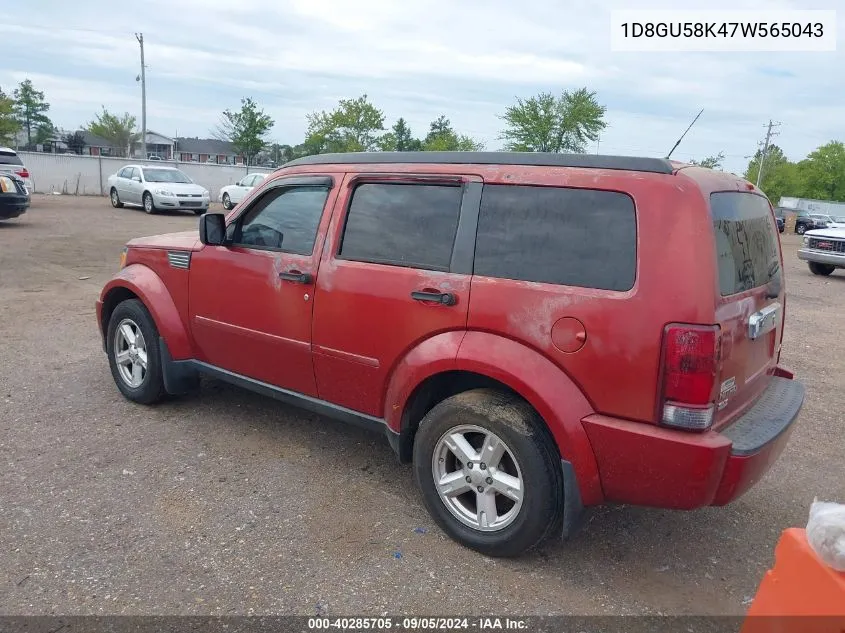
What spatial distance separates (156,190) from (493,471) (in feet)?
68.5

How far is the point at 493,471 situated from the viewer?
10.1 feet

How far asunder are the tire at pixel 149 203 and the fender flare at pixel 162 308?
1837cm

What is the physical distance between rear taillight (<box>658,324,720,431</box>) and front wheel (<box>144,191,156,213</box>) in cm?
2158

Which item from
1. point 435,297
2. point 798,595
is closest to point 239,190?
point 435,297

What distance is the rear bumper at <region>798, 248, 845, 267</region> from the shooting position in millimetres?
14430

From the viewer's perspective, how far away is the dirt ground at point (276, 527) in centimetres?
283

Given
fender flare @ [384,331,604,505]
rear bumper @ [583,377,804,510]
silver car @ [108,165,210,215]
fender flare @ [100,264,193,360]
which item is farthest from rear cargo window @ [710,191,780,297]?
silver car @ [108,165,210,215]

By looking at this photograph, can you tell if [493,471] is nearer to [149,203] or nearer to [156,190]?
[156,190]

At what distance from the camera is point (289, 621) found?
105 inches

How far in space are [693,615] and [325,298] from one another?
91.2 inches

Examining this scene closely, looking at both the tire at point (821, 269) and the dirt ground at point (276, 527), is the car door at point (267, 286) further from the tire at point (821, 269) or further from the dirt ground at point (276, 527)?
the tire at point (821, 269)

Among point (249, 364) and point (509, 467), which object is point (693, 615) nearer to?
point (509, 467)

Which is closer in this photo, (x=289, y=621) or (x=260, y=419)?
(x=289, y=621)

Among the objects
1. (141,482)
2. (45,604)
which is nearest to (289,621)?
(45,604)
